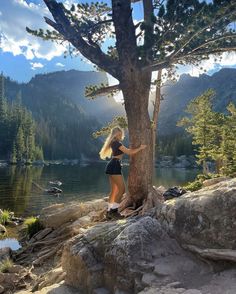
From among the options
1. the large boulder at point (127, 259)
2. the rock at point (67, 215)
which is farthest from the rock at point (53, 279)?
the rock at point (67, 215)

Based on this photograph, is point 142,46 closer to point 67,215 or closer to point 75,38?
point 75,38

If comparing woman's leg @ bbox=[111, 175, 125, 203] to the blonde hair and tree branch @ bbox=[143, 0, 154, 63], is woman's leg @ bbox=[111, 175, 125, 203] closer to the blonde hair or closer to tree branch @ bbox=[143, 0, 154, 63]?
the blonde hair

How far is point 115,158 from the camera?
11250 mm

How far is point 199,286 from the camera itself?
5.59 meters

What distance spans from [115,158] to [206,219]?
5.17m

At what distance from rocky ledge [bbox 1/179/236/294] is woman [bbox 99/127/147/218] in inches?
131

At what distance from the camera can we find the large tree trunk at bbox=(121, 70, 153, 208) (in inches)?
468

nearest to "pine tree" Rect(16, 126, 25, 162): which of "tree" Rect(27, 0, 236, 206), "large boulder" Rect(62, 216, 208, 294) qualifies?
"tree" Rect(27, 0, 236, 206)

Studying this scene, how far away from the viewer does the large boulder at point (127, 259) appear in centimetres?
612

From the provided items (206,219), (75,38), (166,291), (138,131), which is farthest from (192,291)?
(75,38)

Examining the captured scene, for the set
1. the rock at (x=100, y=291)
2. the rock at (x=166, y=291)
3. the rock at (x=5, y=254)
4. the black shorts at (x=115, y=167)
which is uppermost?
the black shorts at (x=115, y=167)

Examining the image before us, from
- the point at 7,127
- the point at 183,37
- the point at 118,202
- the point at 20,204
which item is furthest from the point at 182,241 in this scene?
the point at 7,127

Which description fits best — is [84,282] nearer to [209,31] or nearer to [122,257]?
[122,257]

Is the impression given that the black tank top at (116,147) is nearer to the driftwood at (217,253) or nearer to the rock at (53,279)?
the rock at (53,279)
